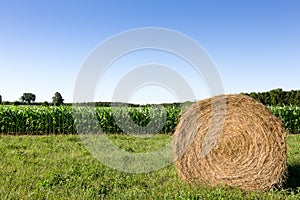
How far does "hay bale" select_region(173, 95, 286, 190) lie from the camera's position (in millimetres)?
6453

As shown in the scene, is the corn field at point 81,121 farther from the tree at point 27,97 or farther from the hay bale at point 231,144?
the tree at point 27,97

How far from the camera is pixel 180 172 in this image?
699 centimetres

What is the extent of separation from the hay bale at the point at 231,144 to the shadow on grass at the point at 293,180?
43 centimetres

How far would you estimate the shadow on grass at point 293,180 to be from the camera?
6.66 metres

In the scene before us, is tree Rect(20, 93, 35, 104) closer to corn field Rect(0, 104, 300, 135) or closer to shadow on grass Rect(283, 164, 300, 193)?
corn field Rect(0, 104, 300, 135)

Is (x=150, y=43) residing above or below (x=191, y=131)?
above

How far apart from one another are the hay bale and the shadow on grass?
0.43 metres

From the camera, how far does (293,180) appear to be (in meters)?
7.15

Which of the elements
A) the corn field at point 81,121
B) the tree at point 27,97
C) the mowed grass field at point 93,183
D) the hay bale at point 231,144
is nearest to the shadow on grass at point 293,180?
the mowed grass field at point 93,183

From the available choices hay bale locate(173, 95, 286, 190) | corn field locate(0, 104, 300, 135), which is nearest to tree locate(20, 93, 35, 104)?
corn field locate(0, 104, 300, 135)

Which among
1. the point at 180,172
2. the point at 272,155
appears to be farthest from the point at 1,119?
the point at 272,155

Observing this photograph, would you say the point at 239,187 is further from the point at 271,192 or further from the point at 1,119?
the point at 1,119

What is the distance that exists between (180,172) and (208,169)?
1.94 feet

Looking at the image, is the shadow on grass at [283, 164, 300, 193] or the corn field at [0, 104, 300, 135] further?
the corn field at [0, 104, 300, 135]
